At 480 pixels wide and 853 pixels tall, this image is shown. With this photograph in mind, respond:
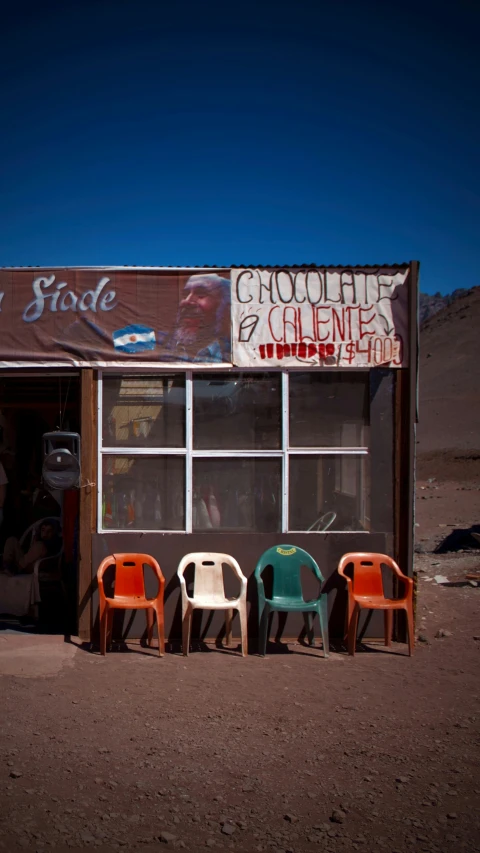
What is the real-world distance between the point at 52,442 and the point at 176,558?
1.64 m

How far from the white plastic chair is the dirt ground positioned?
271 millimetres

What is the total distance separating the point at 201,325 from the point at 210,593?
8.39 feet

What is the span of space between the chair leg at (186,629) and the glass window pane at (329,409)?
6.17ft

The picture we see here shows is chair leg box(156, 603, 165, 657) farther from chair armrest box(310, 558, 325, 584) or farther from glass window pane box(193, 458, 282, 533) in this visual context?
chair armrest box(310, 558, 325, 584)

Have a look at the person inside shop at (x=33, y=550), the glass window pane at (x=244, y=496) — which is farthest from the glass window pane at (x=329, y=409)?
the person inside shop at (x=33, y=550)

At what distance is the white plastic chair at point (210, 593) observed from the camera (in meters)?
6.64

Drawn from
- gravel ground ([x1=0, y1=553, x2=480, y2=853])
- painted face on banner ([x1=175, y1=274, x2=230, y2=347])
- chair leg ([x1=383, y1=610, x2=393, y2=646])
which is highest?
painted face on banner ([x1=175, y1=274, x2=230, y2=347])

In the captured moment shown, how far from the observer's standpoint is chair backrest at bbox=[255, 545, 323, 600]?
703cm

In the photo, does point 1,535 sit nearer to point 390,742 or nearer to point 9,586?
point 9,586

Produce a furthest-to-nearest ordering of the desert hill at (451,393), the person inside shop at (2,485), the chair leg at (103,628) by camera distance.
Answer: the desert hill at (451,393) < the person inside shop at (2,485) < the chair leg at (103,628)

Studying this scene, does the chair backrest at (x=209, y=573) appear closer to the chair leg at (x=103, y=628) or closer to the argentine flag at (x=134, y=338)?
the chair leg at (x=103, y=628)

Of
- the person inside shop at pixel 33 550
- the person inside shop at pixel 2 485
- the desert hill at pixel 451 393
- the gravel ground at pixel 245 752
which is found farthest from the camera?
the desert hill at pixel 451 393

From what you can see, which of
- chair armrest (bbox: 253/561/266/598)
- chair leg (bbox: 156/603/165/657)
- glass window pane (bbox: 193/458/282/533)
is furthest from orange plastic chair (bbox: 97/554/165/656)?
chair armrest (bbox: 253/561/266/598)

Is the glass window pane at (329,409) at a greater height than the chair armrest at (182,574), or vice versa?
the glass window pane at (329,409)
